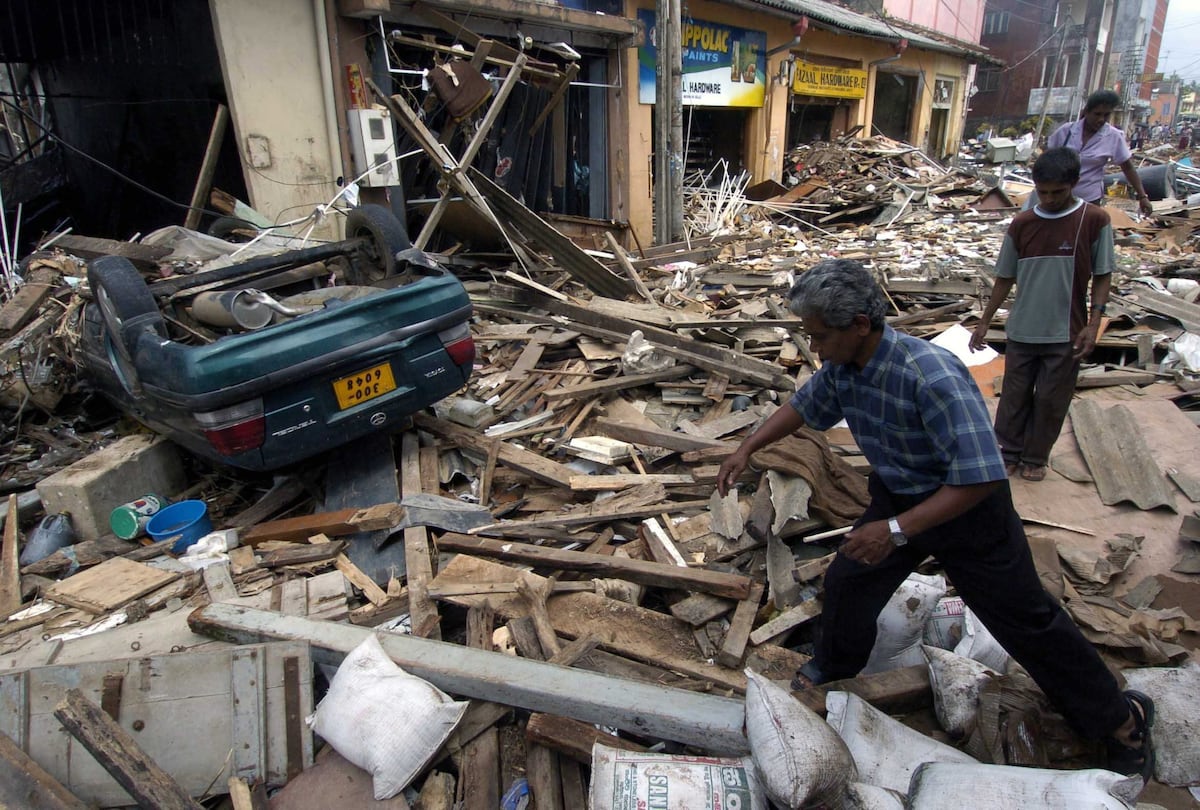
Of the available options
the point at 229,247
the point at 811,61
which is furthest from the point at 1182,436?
the point at 811,61

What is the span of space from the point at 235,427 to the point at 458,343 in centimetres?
140

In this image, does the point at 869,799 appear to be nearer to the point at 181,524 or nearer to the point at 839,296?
the point at 839,296

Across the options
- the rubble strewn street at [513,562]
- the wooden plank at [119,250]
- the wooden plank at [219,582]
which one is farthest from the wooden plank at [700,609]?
the wooden plank at [119,250]

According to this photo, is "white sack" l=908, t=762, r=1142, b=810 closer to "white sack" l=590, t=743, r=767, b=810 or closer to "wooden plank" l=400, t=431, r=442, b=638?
"white sack" l=590, t=743, r=767, b=810

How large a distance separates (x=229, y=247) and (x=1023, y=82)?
55.9m

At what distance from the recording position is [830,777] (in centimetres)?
200

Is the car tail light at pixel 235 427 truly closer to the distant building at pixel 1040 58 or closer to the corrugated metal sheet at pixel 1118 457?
the corrugated metal sheet at pixel 1118 457

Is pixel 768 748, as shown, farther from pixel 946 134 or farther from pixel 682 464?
pixel 946 134

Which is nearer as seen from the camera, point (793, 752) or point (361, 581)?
point (793, 752)

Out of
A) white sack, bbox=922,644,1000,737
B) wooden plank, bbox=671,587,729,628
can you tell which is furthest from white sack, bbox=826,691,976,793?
wooden plank, bbox=671,587,729,628

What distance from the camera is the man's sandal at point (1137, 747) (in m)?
2.47

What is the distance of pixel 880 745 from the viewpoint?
2379 mm

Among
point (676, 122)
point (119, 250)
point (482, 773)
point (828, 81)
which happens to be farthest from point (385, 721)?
point (828, 81)

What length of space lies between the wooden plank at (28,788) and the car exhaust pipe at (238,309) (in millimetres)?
2291
